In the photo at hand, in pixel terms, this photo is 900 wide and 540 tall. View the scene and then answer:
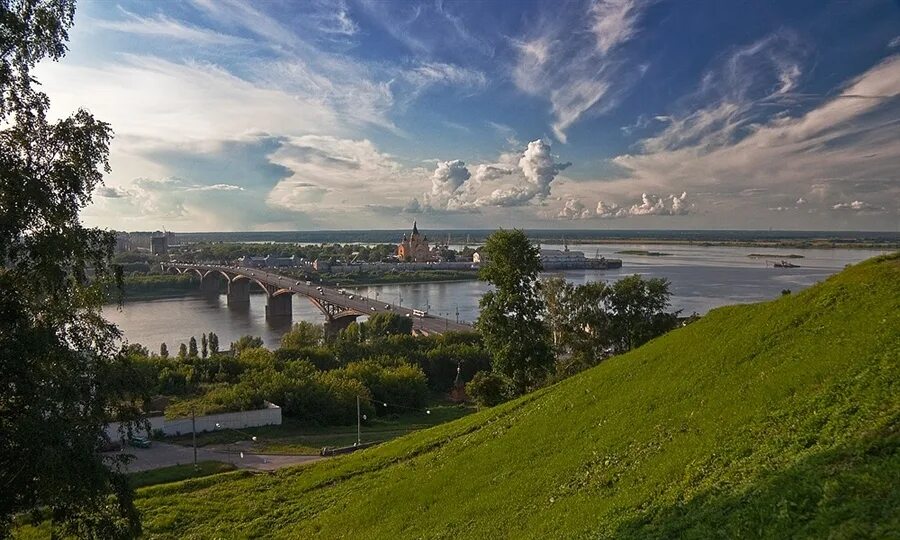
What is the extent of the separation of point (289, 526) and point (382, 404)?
19.8 metres

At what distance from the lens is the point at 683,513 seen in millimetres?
6664

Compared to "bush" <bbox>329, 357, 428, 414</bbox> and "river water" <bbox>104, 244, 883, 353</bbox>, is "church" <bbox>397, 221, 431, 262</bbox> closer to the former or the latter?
"river water" <bbox>104, 244, 883, 353</bbox>

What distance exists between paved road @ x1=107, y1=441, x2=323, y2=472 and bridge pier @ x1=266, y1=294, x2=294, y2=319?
176 feet

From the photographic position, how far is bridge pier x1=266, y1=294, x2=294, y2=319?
7644 cm

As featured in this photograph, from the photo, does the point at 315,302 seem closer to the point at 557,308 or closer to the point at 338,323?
the point at 338,323

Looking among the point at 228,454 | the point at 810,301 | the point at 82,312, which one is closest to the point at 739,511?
the point at 810,301

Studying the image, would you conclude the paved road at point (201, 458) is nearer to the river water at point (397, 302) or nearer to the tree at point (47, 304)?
the tree at point (47, 304)

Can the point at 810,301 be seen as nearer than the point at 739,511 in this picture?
No

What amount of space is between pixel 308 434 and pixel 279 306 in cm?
5288

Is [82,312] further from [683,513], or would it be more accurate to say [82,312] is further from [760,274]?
[760,274]

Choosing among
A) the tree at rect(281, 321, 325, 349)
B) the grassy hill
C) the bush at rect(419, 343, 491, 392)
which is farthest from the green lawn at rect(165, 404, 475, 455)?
the tree at rect(281, 321, 325, 349)

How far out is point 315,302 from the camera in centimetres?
7125

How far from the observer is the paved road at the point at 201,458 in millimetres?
20359

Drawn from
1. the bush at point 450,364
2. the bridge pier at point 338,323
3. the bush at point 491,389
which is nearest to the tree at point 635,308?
the bush at point 491,389
